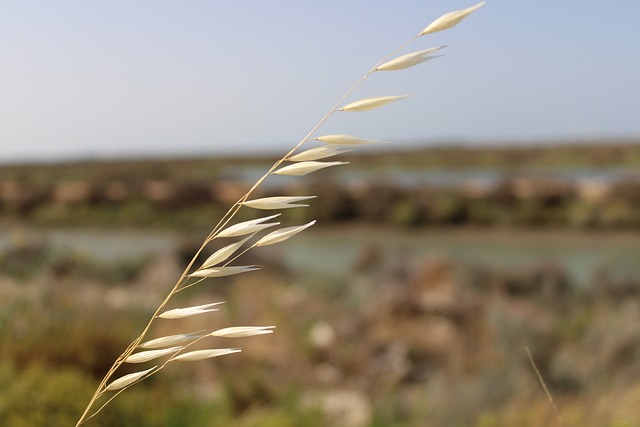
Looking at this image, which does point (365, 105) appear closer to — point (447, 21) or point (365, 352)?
point (447, 21)

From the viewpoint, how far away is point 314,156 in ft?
2.05

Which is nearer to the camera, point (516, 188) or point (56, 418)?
point (56, 418)

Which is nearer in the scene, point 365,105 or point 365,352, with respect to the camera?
point 365,105

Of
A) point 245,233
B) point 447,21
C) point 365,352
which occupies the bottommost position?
point 365,352

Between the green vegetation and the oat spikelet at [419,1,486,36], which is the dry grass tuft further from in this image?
the green vegetation

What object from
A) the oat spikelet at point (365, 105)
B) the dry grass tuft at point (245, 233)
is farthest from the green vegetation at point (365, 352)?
the oat spikelet at point (365, 105)

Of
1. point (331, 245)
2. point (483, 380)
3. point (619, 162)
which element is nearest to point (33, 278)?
point (483, 380)

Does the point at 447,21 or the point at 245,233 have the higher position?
the point at 447,21

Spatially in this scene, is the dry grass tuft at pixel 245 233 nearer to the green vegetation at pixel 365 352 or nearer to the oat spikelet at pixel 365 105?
the oat spikelet at pixel 365 105

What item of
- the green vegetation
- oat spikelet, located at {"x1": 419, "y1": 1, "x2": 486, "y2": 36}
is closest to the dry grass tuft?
oat spikelet, located at {"x1": 419, "y1": 1, "x2": 486, "y2": 36}

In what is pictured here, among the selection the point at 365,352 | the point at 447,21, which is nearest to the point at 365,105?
the point at 447,21

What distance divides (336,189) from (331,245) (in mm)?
5115

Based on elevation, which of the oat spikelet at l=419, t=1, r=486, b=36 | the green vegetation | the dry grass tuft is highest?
the oat spikelet at l=419, t=1, r=486, b=36

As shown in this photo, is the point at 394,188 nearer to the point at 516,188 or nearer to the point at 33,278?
the point at 516,188
